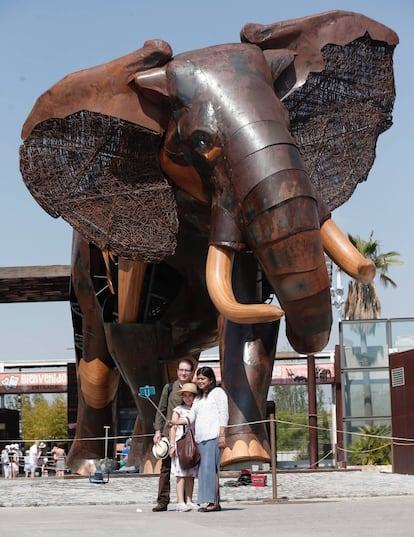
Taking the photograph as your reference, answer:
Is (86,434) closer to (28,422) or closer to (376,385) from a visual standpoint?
(376,385)

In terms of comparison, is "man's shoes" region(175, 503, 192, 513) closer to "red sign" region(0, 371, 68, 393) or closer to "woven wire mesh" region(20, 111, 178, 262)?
"woven wire mesh" region(20, 111, 178, 262)

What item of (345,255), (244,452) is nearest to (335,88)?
(345,255)

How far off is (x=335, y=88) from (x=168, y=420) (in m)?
4.14

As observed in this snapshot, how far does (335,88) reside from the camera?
10.8 m

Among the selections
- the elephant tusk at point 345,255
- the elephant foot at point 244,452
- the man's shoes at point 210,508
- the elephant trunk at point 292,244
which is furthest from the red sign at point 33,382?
the man's shoes at point 210,508

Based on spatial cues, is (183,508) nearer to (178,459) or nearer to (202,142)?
(178,459)

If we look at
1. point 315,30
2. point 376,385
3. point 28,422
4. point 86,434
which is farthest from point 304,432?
point 315,30

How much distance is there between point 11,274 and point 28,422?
50.2 metres

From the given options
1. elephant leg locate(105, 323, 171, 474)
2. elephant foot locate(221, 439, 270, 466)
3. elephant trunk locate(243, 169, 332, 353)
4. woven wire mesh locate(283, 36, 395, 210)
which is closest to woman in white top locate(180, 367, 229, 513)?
elephant trunk locate(243, 169, 332, 353)

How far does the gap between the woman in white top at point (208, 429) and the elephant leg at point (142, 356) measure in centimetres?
373

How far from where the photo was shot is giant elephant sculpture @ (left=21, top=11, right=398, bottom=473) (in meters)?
8.48

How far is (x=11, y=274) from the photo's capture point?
24172mm

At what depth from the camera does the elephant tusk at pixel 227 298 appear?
805 cm

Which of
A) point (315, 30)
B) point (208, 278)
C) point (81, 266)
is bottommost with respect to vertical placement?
point (208, 278)
